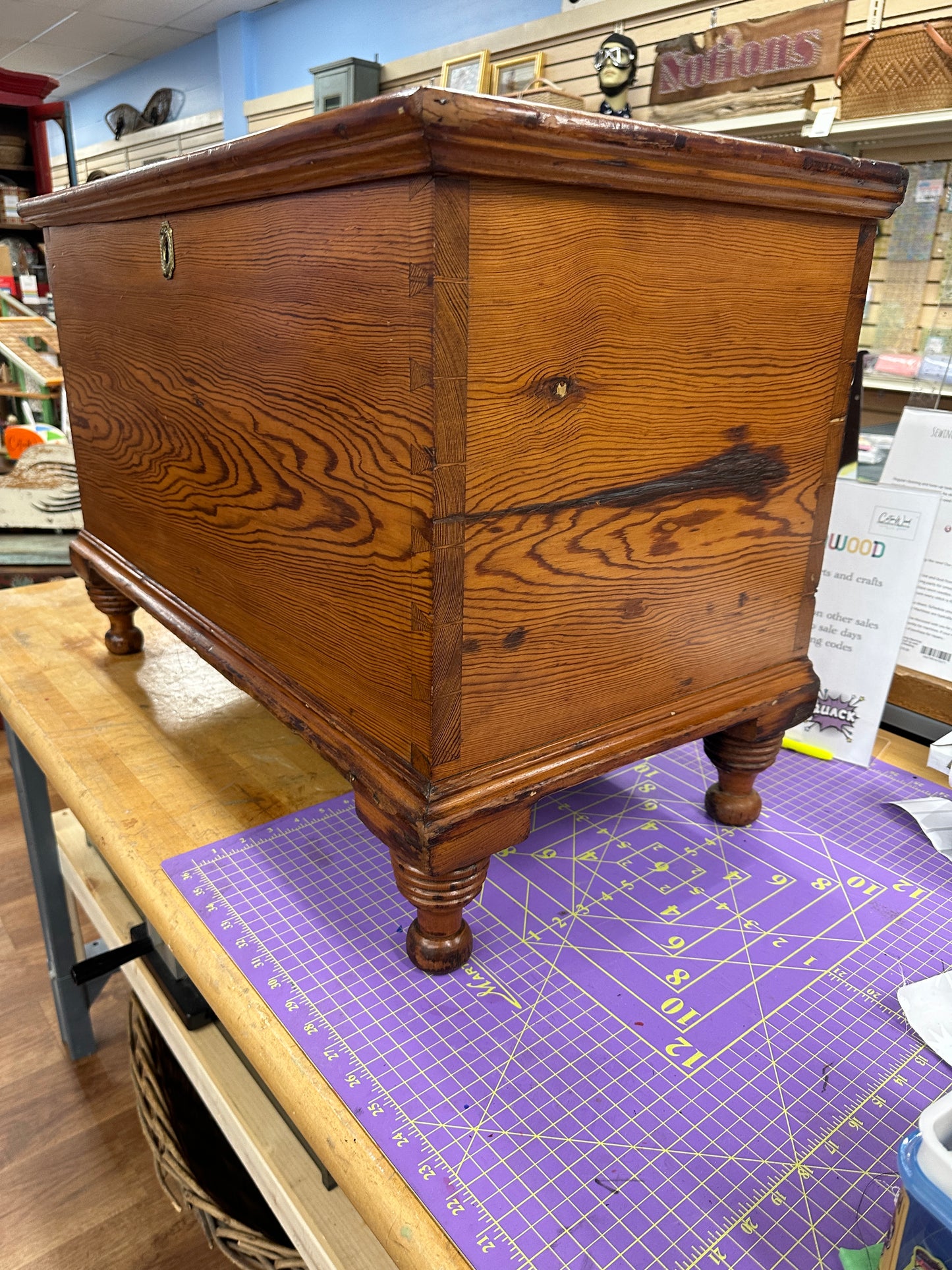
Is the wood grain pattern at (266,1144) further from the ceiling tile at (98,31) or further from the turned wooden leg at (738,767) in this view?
the ceiling tile at (98,31)

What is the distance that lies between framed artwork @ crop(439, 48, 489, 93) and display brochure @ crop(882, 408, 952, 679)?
311 centimetres

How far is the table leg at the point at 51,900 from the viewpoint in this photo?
1.20 meters

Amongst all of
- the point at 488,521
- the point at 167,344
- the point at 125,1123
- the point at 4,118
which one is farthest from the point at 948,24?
the point at 4,118

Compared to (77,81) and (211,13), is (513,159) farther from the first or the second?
(77,81)

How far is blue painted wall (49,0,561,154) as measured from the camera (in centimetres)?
426

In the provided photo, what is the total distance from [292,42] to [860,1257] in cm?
646

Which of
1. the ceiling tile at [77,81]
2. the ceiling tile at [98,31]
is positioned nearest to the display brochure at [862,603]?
the ceiling tile at [98,31]

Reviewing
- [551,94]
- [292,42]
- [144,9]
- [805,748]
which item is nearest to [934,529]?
[805,748]

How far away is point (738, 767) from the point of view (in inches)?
32.4

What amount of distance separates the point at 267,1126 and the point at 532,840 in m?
0.32

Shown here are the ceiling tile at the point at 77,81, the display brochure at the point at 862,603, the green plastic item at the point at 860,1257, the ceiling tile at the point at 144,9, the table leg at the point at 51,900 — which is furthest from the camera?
the ceiling tile at the point at 77,81

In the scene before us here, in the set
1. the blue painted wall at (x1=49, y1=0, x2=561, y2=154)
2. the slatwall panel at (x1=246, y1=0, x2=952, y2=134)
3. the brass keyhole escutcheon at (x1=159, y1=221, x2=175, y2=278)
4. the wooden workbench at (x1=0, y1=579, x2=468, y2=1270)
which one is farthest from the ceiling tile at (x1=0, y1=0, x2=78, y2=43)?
the brass keyhole escutcheon at (x1=159, y1=221, x2=175, y2=278)

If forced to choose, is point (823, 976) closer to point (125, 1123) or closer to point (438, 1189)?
point (438, 1189)

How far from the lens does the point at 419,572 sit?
0.55m
